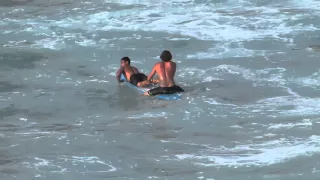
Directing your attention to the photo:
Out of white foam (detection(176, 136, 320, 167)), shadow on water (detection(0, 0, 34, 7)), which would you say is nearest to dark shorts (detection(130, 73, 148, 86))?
white foam (detection(176, 136, 320, 167))

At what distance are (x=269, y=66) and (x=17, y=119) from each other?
4.99 meters

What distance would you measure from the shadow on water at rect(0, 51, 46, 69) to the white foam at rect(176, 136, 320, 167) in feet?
18.8

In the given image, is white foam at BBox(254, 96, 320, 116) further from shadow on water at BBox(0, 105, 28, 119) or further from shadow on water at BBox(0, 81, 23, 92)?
shadow on water at BBox(0, 81, 23, 92)

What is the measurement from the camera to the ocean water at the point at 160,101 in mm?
7414

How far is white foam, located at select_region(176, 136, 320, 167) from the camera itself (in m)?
7.37

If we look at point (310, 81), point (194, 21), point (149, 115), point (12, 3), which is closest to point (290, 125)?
point (149, 115)

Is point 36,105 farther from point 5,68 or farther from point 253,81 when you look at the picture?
point 253,81

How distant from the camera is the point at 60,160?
7531 millimetres

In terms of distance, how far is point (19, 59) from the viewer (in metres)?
13.0

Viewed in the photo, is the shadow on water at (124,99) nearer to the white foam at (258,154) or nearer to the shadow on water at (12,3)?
the white foam at (258,154)

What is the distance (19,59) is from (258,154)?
6.76 meters

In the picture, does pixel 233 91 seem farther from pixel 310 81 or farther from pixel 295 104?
pixel 310 81

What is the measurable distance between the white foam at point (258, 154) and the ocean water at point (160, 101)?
0.04ft

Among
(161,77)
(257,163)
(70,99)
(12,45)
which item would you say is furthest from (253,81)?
(12,45)
